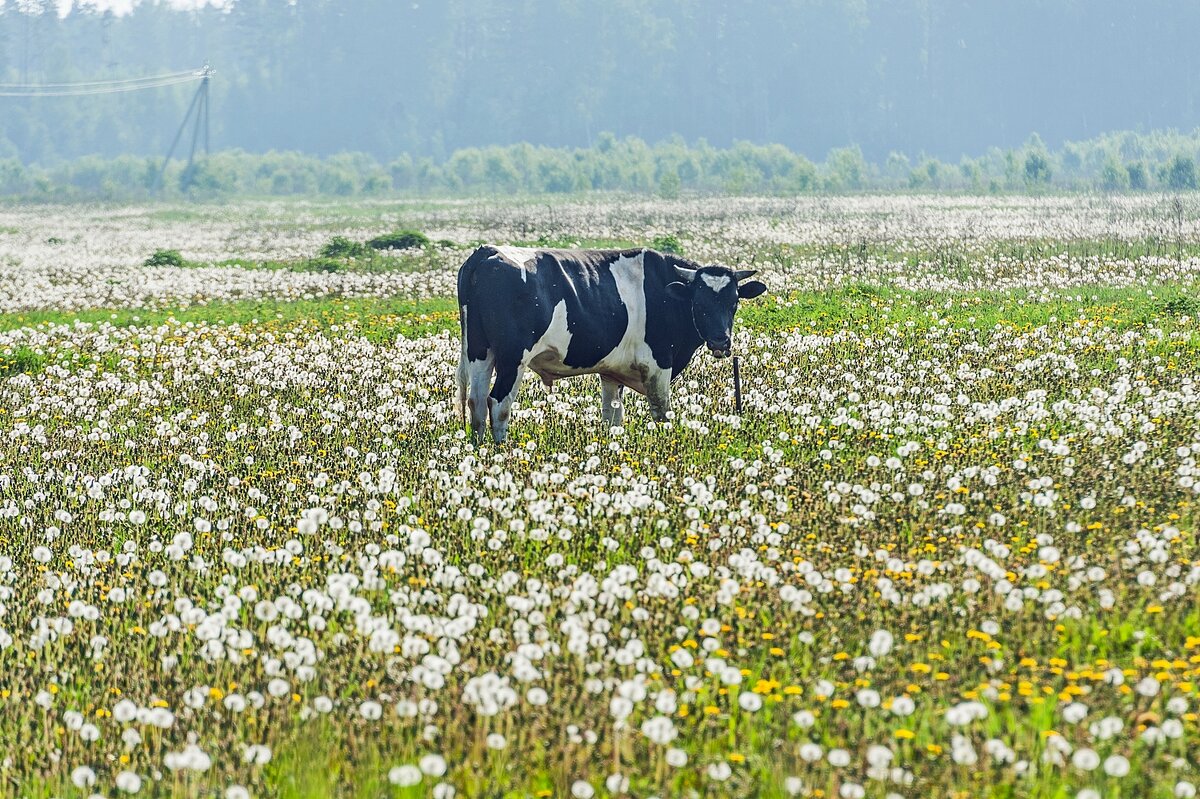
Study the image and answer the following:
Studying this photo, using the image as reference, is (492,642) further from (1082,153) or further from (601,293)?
(1082,153)

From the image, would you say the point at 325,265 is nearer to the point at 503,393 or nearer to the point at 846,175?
the point at 503,393

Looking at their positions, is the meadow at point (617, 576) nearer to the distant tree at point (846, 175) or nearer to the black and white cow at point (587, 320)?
the black and white cow at point (587, 320)

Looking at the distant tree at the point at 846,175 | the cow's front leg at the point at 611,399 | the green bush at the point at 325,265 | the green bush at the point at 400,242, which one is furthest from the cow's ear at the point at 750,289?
the distant tree at the point at 846,175

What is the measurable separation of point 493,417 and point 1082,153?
146102mm

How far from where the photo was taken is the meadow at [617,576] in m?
5.85

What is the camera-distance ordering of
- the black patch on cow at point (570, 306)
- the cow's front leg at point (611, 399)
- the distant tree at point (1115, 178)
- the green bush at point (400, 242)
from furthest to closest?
the distant tree at point (1115, 178) < the green bush at point (400, 242) < the cow's front leg at point (611, 399) < the black patch on cow at point (570, 306)

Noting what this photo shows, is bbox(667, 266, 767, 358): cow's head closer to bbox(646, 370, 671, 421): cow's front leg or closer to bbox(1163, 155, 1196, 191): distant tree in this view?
bbox(646, 370, 671, 421): cow's front leg

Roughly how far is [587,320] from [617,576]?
234 inches

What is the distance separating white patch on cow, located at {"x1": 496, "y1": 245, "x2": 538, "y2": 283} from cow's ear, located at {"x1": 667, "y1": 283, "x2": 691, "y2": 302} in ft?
5.05

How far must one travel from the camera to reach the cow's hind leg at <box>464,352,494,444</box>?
494 inches

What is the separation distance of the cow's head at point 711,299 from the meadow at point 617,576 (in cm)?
71

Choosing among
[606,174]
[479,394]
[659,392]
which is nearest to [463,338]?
[479,394]

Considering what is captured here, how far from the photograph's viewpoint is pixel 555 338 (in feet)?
41.7

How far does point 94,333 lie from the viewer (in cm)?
2005
